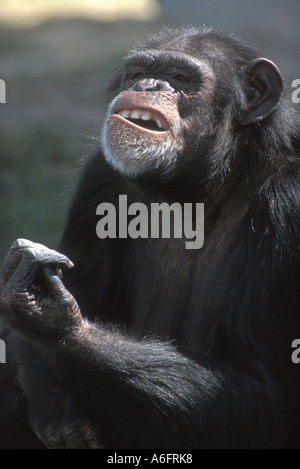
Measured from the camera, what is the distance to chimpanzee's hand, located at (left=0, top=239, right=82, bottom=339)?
179 inches

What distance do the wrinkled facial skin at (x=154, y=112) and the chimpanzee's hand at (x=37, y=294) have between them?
40.0 inches

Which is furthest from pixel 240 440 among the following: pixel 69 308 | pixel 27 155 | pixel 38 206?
pixel 27 155

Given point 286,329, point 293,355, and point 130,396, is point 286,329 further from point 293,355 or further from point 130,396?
point 130,396

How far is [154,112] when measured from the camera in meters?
5.37

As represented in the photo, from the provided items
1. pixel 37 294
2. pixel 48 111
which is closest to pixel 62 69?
pixel 48 111

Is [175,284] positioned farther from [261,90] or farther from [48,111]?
[48,111]

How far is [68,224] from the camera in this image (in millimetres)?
6109

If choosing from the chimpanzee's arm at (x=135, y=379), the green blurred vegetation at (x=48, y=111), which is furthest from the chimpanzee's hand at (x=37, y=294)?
the green blurred vegetation at (x=48, y=111)

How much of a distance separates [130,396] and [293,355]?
103 centimetres

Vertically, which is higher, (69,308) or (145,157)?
(145,157)

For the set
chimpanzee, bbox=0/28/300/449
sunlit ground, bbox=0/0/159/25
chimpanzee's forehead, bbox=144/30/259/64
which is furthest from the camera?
sunlit ground, bbox=0/0/159/25

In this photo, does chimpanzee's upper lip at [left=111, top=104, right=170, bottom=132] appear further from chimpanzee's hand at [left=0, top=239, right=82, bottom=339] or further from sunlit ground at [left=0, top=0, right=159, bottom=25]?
sunlit ground at [left=0, top=0, right=159, bottom=25]

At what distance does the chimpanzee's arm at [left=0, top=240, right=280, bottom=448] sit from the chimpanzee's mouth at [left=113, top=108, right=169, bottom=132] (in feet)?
4.00

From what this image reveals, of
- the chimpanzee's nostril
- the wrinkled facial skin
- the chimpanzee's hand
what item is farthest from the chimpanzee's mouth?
the chimpanzee's hand
